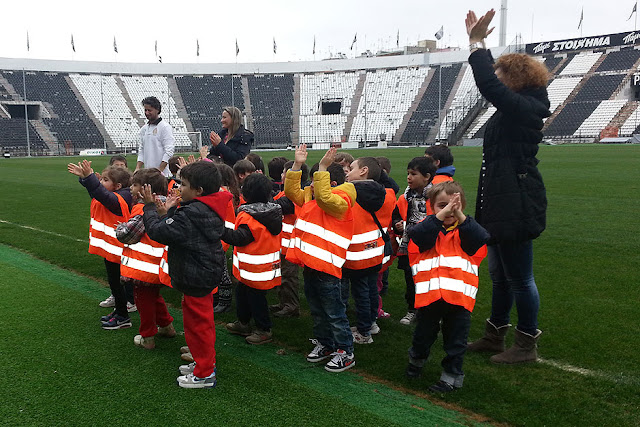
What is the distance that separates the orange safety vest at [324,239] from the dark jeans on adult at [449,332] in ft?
2.47

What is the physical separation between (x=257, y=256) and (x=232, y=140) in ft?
7.76

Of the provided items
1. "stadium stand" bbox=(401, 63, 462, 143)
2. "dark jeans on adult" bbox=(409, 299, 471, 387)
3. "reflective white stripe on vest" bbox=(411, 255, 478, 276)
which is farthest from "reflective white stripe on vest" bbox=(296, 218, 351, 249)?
"stadium stand" bbox=(401, 63, 462, 143)

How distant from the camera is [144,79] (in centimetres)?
6475

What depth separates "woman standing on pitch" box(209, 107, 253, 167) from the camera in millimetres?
6242

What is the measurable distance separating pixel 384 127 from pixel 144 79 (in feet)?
98.3

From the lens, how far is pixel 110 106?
58.9 m

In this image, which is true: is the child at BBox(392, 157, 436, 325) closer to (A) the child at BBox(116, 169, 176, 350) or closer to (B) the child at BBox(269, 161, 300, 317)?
(B) the child at BBox(269, 161, 300, 317)

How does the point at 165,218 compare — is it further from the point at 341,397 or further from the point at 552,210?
the point at 552,210

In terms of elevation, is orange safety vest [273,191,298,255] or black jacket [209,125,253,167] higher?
black jacket [209,125,253,167]

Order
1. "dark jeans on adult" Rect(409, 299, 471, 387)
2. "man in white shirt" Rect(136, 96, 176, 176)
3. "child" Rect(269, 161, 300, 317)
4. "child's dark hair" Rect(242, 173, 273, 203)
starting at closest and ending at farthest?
"dark jeans on adult" Rect(409, 299, 471, 387) < "child's dark hair" Rect(242, 173, 273, 203) < "child" Rect(269, 161, 300, 317) < "man in white shirt" Rect(136, 96, 176, 176)

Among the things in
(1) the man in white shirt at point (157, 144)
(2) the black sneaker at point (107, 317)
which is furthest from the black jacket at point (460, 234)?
(1) the man in white shirt at point (157, 144)

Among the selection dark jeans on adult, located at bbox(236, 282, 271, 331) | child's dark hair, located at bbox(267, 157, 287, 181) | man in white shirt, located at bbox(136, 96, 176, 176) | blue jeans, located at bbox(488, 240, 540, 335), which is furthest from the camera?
man in white shirt, located at bbox(136, 96, 176, 176)

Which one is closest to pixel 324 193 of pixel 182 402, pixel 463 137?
pixel 182 402

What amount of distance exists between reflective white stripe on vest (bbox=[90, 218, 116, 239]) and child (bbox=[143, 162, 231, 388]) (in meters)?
1.46
